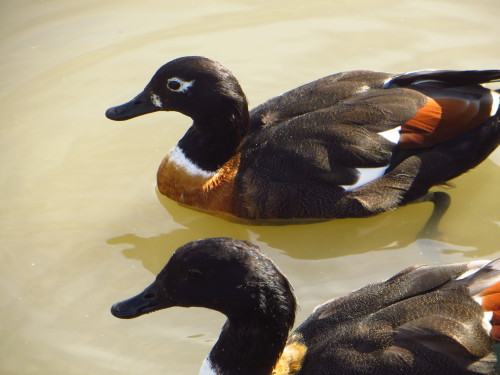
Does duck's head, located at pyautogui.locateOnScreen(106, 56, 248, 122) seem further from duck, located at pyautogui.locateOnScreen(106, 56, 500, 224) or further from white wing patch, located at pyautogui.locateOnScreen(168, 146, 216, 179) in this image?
white wing patch, located at pyautogui.locateOnScreen(168, 146, 216, 179)

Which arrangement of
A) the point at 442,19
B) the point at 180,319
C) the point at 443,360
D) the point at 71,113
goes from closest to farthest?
the point at 443,360 < the point at 180,319 < the point at 71,113 < the point at 442,19

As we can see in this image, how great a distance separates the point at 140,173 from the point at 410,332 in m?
3.51

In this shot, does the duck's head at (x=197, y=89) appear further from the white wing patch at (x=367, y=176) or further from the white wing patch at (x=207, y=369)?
the white wing patch at (x=207, y=369)

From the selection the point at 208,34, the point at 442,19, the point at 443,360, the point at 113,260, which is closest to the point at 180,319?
the point at 113,260

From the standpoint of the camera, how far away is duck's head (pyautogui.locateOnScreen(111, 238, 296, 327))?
192 inches

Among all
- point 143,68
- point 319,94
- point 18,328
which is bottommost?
point 18,328

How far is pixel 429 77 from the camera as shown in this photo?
7.01 meters

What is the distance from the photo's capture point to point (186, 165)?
23.8 ft

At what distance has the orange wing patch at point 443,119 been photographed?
677 cm

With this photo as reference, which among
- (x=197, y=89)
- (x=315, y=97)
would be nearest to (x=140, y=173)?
(x=197, y=89)

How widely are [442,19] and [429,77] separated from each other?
2.61 m

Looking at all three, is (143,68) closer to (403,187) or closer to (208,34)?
(208,34)

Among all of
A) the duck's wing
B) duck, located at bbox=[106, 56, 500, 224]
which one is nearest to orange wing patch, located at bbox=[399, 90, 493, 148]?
duck, located at bbox=[106, 56, 500, 224]

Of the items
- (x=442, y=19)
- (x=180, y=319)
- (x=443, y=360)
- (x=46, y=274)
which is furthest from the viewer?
(x=442, y=19)
